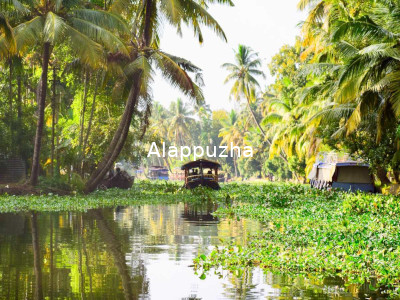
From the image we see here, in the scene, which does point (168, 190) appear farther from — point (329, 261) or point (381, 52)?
point (329, 261)

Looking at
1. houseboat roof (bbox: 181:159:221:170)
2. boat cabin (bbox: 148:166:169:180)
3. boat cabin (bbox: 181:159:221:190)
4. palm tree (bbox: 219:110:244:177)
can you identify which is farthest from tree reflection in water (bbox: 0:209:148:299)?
boat cabin (bbox: 148:166:169:180)

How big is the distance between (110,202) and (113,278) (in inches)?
661

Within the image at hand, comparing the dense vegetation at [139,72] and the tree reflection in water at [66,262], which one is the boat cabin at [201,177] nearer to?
the dense vegetation at [139,72]

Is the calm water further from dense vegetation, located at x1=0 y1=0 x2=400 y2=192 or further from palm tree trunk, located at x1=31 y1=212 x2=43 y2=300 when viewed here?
dense vegetation, located at x1=0 y1=0 x2=400 y2=192

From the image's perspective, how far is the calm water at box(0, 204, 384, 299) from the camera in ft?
26.5

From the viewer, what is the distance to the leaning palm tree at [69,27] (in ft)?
78.4

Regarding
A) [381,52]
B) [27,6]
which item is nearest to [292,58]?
[27,6]

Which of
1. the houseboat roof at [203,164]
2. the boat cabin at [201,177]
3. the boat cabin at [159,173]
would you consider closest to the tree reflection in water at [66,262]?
the boat cabin at [201,177]

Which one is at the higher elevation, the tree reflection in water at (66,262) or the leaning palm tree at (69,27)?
the leaning palm tree at (69,27)

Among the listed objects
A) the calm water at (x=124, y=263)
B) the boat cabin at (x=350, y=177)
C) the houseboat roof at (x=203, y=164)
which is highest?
the houseboat roof at (x=203, y=164)

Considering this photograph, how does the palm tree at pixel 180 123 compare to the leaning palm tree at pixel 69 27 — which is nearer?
the leaning palm tree at pixel 69 27

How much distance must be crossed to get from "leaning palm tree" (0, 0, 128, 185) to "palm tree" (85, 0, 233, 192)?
1.51m

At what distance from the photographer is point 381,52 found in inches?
722

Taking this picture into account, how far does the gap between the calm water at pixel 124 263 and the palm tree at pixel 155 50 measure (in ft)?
32.6
